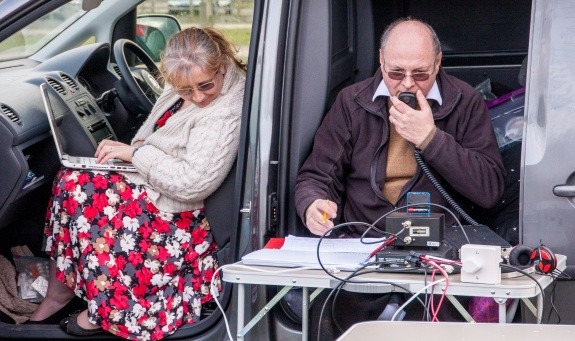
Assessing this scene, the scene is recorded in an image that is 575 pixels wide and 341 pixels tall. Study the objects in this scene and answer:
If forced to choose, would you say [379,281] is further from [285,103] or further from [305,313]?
[285,103]

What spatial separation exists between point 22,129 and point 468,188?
5.28 ft

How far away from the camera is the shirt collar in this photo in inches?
153

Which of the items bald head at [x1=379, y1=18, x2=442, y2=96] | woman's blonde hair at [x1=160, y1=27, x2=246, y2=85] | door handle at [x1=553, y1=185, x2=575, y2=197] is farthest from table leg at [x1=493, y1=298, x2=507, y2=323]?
woman's blonde hair at [x1=160, y1=27, x2=246, y2=85]

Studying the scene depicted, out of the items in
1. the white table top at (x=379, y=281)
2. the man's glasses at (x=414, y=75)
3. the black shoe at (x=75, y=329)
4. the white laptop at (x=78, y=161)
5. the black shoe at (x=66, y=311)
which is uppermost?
the man's glasses at (x=414, y=75)

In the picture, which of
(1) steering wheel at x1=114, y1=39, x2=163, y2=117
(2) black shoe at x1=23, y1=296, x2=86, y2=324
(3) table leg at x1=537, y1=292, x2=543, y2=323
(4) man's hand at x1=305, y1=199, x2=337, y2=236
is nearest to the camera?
(3) table leg at x1=537, y1=292, x2=543, y2=323

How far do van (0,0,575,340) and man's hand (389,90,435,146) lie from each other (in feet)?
1.06

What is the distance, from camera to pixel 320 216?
12.1 feet

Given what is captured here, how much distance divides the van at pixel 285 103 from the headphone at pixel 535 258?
0.61 ft

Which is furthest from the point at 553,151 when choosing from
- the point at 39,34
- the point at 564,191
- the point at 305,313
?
the point at 39,34

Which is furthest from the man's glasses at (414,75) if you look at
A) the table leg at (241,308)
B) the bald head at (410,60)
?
the table leg at (241,308)

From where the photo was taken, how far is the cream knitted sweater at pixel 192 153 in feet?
12.9

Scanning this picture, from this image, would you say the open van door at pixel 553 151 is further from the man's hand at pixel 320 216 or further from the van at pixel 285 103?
the man's hand at pixel 320 216

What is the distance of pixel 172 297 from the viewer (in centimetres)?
408

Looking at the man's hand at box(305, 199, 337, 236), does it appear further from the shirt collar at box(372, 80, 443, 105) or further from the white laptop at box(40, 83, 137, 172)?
the white laptop at box(40, 83, 137, 172)
